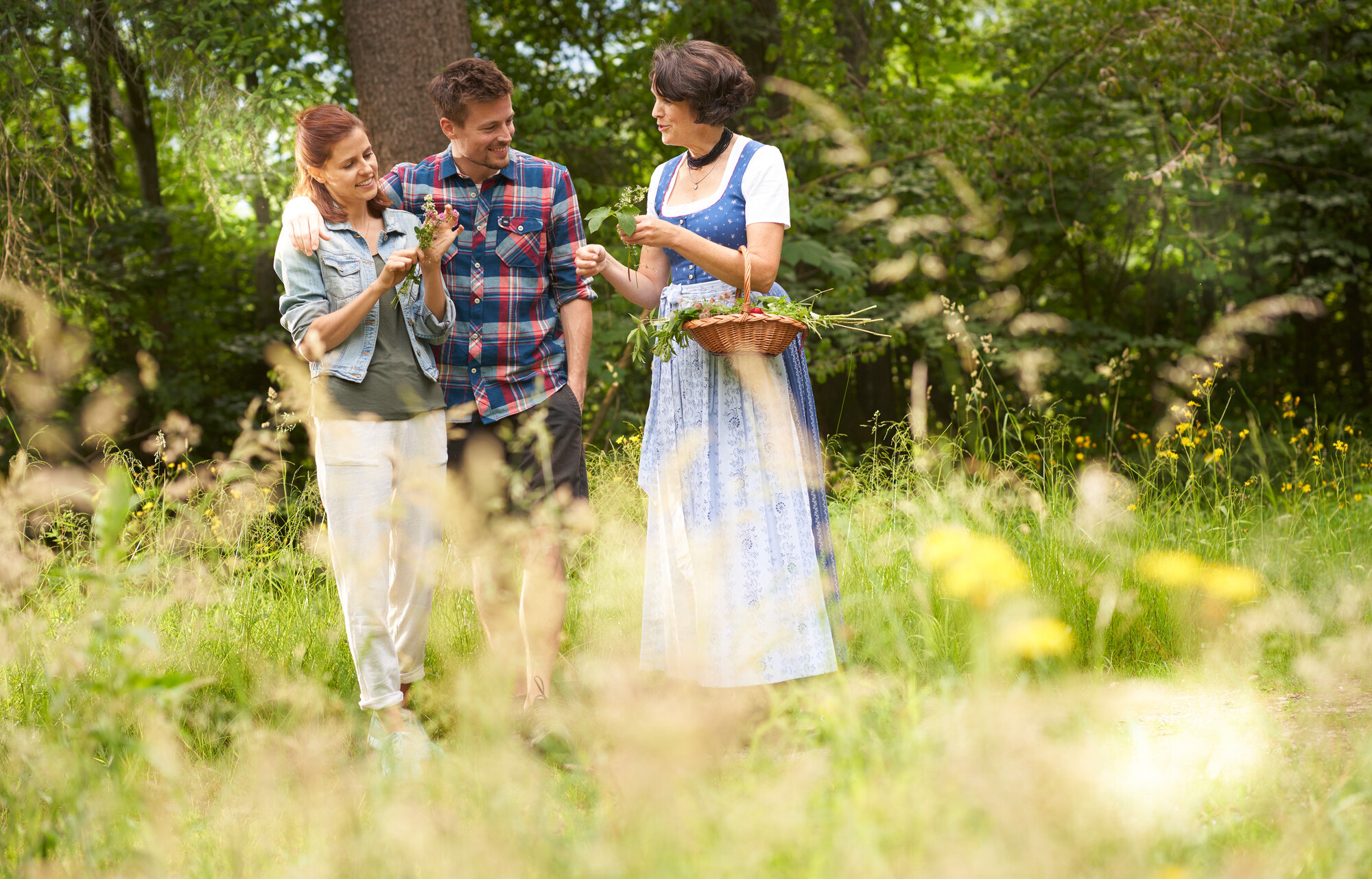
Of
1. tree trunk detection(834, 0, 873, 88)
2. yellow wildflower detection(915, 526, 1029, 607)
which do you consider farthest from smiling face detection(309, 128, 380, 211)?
tree trunk detection(834, 0, 873, 88)

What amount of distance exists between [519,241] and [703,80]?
0.70 metres

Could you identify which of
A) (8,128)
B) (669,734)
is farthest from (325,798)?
(8,128)

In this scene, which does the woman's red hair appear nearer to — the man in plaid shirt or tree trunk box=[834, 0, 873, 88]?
the man in plaid shirt

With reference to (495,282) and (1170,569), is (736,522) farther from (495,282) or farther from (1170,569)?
(1170,569)

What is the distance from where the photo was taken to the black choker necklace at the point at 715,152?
2.85 m

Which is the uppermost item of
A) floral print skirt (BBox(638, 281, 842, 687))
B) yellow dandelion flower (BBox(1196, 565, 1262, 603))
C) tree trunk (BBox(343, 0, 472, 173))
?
tree trunk (BBox(343, 0, 472, 173))

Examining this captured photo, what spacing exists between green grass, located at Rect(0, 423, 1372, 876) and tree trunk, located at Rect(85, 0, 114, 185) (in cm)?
332

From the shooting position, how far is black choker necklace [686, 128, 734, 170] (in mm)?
2846

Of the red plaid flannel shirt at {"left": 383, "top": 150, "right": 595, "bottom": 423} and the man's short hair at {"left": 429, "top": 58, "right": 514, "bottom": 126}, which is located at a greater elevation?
the man's short hair at {"left": 429, "top": 58, "right": 514, "bottom": 126}

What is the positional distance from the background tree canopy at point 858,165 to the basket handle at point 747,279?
2320 millimetres

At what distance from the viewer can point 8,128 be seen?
18.5 ft

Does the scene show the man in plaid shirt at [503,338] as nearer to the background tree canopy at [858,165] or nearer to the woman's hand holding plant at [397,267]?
the woman's hand holding plant at [397,267]

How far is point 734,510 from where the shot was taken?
2785mm

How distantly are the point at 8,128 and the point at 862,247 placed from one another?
5080 mm
